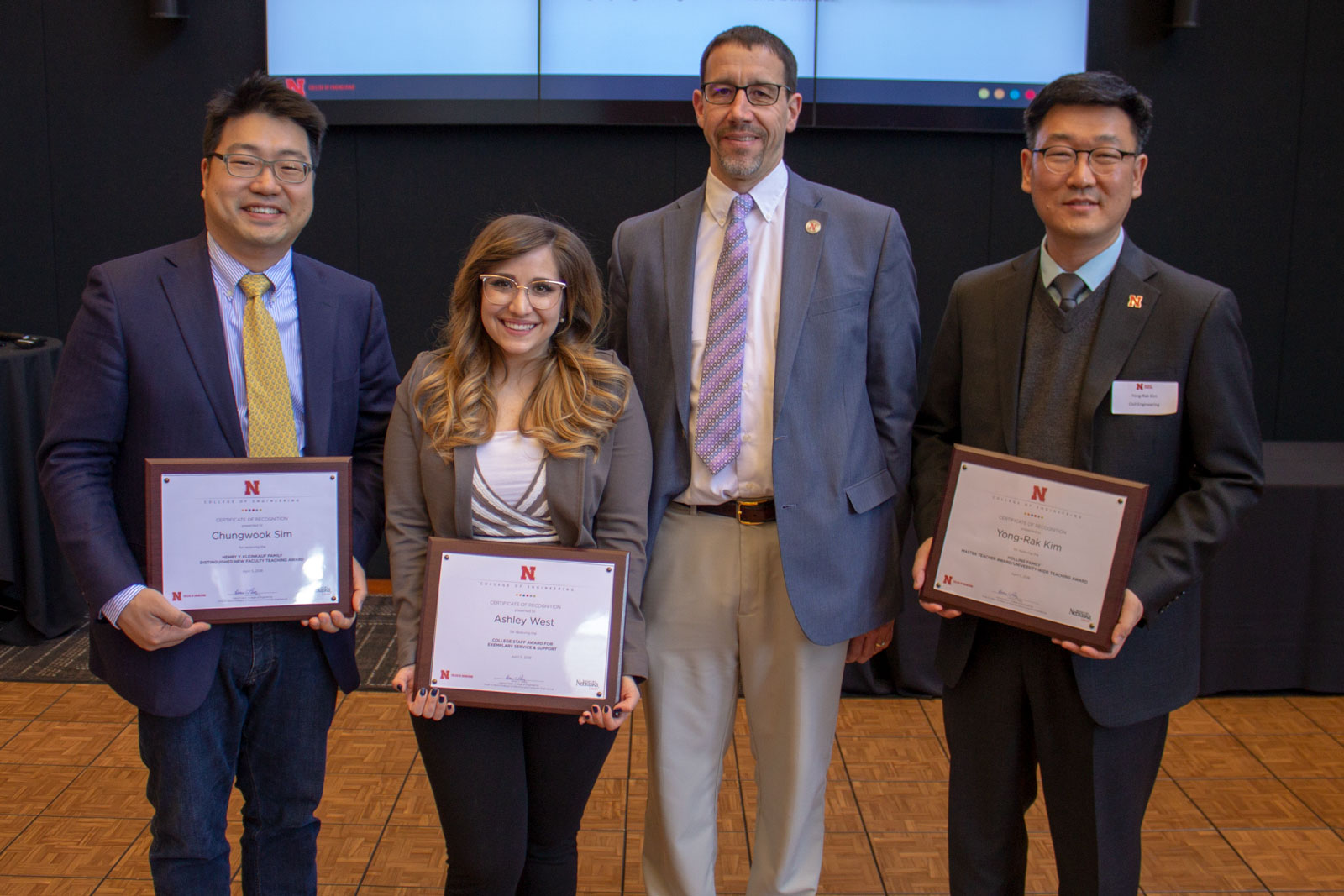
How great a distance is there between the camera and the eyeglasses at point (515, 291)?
183 cm

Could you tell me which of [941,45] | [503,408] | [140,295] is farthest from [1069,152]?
[941,45]

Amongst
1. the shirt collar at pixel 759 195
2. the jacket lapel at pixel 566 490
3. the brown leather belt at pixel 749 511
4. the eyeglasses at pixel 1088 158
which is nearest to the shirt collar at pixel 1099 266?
the eyeglasses at pixel 1088 158

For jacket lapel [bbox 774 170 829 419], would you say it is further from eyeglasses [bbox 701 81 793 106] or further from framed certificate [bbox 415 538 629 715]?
framed certificate [bbox 415 538 629 715]

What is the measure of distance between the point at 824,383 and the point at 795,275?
215 millimetres

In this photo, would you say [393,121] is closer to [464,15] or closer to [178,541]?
[464,15]

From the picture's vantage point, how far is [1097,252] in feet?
6.15

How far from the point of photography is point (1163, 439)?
1.83m

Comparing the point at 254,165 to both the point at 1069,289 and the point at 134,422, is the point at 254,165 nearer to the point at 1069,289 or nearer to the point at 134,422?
the point at 134,422

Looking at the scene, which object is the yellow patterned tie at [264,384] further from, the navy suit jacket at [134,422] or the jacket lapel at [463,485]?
the jacket lapel at [463,485]

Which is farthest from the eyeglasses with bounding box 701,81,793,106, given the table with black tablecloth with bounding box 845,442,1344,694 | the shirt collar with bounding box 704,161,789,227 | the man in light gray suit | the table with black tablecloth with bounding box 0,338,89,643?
the table with black tablecloth with bounding box 0,338,89,643

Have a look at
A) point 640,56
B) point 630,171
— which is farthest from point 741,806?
point 640,56

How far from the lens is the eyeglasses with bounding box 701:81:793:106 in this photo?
6.57 ft

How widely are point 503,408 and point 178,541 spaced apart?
573 mm

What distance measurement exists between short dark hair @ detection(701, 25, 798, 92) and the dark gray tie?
621 mm
